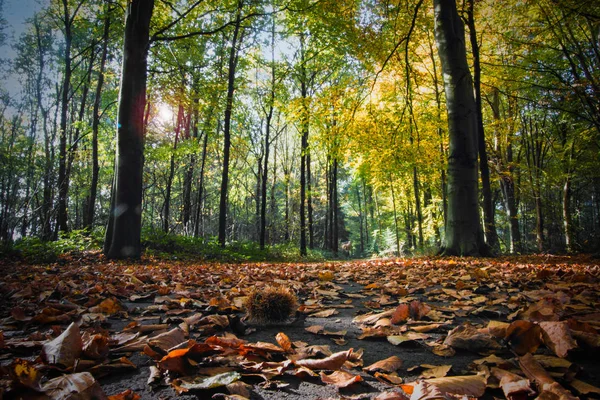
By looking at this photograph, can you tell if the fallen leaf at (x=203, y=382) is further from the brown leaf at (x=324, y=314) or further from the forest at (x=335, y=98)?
the forest at (x=335, y=98)

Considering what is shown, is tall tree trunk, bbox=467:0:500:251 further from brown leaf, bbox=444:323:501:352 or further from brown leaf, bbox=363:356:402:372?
brown leaf, bbox=363:356:402:372

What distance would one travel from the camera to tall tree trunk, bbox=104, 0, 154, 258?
6.94 m

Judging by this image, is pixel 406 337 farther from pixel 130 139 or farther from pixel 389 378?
pixel 130 139

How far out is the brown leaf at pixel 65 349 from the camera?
3.73 ft

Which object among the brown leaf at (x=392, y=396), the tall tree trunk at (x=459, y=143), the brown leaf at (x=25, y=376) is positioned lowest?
the brown leaf at (x=392, y=396)

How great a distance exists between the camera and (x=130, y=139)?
7000mm

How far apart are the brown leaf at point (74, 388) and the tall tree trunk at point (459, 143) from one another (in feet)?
20.5

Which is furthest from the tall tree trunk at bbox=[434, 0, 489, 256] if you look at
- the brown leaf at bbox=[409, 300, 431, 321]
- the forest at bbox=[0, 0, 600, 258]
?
the brown leaf at bbox=[409, 300, 431, 321]

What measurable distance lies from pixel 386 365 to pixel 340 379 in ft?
0.81

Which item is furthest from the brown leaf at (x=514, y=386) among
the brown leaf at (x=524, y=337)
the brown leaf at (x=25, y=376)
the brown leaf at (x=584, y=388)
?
the brown leaf at (x=25, y=376)

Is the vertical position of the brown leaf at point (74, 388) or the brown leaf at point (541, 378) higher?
the brown leaf at point (74, 388)

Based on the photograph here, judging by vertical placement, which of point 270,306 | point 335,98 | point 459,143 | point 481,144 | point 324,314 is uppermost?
point 335,98

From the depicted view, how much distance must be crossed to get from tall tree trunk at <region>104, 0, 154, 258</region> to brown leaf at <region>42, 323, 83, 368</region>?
642 centimetres

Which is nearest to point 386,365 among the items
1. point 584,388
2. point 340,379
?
point 340,379
